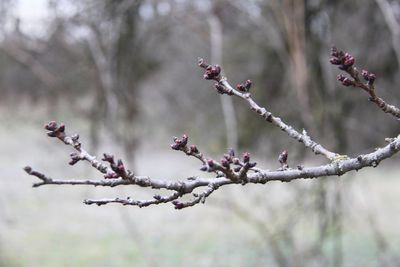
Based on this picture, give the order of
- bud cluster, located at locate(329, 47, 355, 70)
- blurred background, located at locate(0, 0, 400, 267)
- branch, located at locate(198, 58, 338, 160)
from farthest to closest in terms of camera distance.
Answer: blurred background, located at locate(0, 0, 400, 267) < branch, located at locate(198, 58, 338, 160) < bud cluster, located at locate(329, 47, 355, 70)

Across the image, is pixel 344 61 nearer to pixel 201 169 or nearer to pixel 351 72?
pixel 351 72

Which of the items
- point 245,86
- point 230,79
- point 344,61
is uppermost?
point 230,79

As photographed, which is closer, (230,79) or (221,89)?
(221,89)

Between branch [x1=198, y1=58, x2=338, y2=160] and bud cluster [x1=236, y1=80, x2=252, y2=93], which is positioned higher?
bud cluster [x1=236, y1=80, x2=252, y2=93]

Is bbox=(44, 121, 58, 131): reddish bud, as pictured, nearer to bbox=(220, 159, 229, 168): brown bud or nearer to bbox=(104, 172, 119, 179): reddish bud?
bbox=(104, 172, 119, 179): reddish bud

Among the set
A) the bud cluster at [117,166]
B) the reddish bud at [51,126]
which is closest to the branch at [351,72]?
the bud cluster at [117,166]

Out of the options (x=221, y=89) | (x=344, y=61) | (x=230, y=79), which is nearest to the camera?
(x=344, y=61)

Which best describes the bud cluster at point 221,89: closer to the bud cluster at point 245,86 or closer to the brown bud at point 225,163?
the bud cluster at point 245,86

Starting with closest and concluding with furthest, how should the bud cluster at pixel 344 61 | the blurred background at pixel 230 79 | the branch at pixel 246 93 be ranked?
the bud cluster at pixel 344 61 < the branch at pixel 246 93 < the blurred background at pixel 230 79

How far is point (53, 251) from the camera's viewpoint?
1140 centimetres

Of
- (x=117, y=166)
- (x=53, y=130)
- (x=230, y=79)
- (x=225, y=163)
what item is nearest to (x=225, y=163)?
(x=225, y=163)

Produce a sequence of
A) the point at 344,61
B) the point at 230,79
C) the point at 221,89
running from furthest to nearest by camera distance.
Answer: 1. the point at 230,79
2. the point at 221,89
3. the point at 344,61

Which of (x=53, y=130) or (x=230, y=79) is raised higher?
(x=230, y=79)

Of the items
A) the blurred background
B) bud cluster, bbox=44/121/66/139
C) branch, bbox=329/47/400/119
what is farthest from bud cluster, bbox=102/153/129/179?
the blurred background
